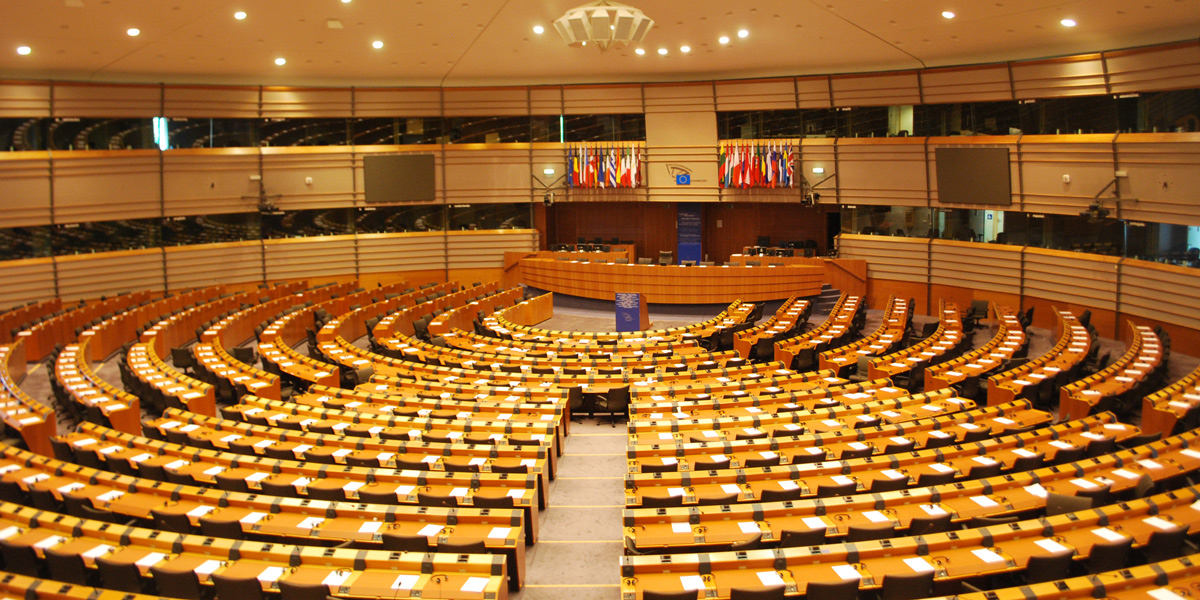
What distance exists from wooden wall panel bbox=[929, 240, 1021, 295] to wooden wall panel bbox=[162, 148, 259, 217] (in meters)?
23.5

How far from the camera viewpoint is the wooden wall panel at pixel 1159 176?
756 inches

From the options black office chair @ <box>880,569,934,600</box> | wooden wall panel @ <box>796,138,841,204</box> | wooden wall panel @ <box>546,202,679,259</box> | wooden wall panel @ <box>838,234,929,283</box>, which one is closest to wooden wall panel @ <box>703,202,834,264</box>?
wooden wall panel @ <box>546,202,679,259</box>

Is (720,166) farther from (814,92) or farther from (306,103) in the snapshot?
(306,103)

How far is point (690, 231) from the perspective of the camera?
31172 millimetres

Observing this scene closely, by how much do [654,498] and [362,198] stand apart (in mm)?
23622

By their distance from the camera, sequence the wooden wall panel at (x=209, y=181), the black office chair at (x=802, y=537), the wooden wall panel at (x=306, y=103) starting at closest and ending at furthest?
the black office chair at (x=802, y=537)
the wooden wall panel at (x=209, y=181)
the wooden wall panel at (x=306, y=103)

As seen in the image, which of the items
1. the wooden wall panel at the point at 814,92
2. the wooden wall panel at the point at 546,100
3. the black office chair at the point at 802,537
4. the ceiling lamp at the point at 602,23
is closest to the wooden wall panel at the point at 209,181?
the wooden wall panel at the point at 546,100

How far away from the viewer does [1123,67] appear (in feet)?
68.3

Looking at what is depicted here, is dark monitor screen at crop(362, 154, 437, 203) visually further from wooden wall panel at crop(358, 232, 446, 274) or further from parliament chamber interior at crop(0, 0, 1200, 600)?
wooden wall panel at crop(358, 232, 446, 274)

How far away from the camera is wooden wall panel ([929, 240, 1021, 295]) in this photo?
2423cm

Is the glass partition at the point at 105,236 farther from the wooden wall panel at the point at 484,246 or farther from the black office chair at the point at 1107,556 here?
the black office chair at the point at 1107,556

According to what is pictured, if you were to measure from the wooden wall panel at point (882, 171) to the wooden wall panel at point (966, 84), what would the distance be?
1.59 metres

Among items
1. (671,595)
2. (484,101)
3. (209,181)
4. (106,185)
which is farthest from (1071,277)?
(106,185)

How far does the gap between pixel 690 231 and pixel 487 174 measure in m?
8.14
